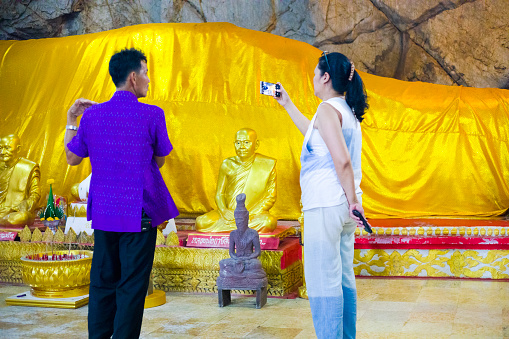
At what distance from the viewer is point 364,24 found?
7016mm

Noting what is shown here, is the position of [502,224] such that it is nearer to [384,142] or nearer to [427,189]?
[427,189]

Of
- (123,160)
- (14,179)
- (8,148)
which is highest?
(8,148)

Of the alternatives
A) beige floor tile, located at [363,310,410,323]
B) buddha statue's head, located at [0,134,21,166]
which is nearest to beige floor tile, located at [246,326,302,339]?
beige floor tile, located at [363,310,410,323]

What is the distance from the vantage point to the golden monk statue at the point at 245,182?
170 inches

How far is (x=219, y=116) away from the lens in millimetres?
5426

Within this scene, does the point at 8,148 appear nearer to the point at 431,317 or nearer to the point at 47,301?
the point at 47,301

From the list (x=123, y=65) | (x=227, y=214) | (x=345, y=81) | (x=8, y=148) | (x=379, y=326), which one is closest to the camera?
(x=345, y=81)

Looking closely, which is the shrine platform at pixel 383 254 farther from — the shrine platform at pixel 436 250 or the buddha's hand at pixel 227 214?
the buddha's hand at pixel 227 214

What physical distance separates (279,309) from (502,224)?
1.78 metres

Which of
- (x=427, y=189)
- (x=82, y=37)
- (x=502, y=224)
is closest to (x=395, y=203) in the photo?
(x=427, y=189)

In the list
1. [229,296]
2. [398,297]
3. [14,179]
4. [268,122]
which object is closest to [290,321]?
[229,296]

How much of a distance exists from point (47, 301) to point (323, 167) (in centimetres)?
216

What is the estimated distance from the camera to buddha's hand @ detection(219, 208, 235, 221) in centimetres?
425

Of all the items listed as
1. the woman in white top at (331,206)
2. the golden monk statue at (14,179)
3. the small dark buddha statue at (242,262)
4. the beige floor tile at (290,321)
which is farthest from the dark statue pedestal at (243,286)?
the golden monk statue at (14,179)
